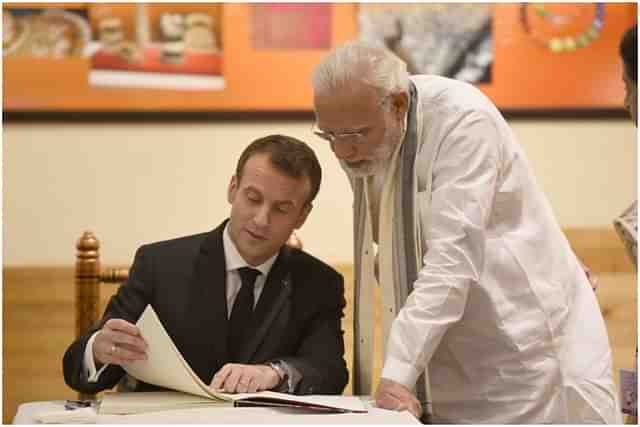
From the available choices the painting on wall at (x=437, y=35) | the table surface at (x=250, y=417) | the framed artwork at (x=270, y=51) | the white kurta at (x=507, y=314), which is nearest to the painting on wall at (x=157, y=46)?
the framed artwork at (x=270, y=51)

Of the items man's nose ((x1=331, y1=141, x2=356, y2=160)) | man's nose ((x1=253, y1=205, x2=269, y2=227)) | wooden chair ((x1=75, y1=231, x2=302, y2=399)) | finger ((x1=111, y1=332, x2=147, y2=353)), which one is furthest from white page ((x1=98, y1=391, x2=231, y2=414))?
wooden chair ((x1=75, y1=231, x2=302, y2=399))

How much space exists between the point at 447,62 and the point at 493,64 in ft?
0.67

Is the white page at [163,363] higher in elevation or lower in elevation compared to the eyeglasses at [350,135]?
lower

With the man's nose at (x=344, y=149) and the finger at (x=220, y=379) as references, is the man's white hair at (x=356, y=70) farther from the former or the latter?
the finger at (x=220, y=379)

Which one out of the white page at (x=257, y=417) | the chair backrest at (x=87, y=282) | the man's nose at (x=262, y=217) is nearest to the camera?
the white page at (x=257, y=417)

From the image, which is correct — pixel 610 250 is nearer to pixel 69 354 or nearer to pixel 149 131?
pixel 149 131

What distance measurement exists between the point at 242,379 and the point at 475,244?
0.58 m

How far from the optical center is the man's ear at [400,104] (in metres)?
2.20

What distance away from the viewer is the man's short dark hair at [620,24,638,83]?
1935 mm

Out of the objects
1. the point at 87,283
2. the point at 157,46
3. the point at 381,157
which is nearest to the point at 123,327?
the point at 381,157

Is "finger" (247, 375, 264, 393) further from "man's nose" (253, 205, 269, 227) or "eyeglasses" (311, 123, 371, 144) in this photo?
"eyeglasses" (311, 123, 371, 144)

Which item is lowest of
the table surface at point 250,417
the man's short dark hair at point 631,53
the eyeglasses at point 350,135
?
the table surface at point 250,417

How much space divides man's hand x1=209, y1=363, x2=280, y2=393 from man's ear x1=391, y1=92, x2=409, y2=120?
0.64m

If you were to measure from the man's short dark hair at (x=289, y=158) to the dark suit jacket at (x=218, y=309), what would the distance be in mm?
207
